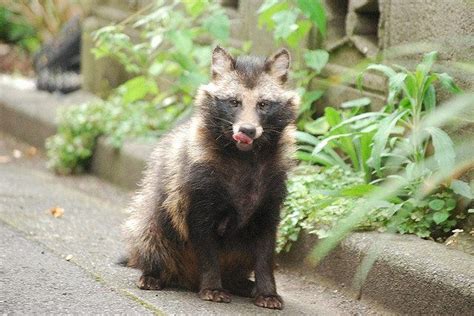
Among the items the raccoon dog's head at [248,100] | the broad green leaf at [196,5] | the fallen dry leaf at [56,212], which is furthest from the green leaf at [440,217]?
the fallen dry leaf at [56,212]

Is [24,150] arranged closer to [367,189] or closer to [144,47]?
[144,47]

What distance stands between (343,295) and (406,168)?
29.3 inches

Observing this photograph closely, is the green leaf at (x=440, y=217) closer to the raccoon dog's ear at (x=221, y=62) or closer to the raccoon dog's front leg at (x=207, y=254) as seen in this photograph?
the raccoon dog's front leg at (x=207, y=254)

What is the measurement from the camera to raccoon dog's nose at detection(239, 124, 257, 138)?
4527mm

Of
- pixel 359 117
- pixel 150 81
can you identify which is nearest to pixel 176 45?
pixel 150 81

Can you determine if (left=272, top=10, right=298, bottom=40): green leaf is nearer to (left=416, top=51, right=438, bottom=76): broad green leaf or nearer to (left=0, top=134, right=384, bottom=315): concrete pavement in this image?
(left=416, top=51, right=438, bottom=76): broad green leaf

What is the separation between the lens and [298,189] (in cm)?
570

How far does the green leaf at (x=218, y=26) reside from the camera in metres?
6.75

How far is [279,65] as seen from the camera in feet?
16.0

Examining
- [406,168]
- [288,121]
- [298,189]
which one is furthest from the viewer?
[298,189]

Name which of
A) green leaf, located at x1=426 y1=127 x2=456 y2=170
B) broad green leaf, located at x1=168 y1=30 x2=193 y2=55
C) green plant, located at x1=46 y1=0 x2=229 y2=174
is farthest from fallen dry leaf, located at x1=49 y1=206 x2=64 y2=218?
green leaf, located at x1=426 y1=127 x2=456 y2=170

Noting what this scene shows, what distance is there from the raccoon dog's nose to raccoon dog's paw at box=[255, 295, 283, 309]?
802mm

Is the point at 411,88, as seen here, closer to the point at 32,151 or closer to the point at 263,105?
the point at 263,105

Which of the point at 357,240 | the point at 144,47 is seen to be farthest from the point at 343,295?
the point at 144,47
